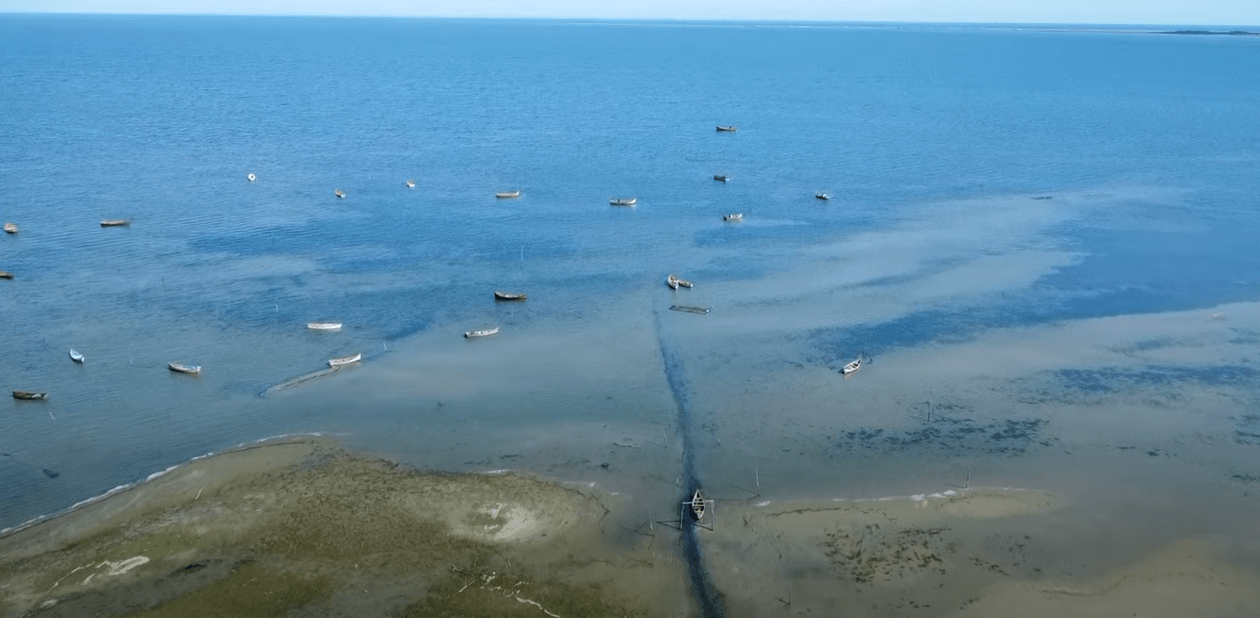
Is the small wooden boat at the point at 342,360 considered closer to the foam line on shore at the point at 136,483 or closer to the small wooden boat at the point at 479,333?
the small wooden boat at the point at 479,333

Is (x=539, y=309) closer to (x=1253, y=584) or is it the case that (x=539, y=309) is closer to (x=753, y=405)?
(x=753, y=405)

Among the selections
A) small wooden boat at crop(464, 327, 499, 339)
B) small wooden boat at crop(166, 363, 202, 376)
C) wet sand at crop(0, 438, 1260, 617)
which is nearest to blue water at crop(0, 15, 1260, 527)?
small wooden boat at crop(166, 363, 202, 376)

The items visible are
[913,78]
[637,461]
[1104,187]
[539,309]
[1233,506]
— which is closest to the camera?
[1233,506]

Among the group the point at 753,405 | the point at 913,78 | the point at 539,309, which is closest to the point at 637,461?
the point at 753,405

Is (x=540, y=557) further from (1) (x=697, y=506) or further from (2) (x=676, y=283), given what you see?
(2) (x=676, y=283)

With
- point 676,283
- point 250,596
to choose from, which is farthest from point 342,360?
point 676,283
